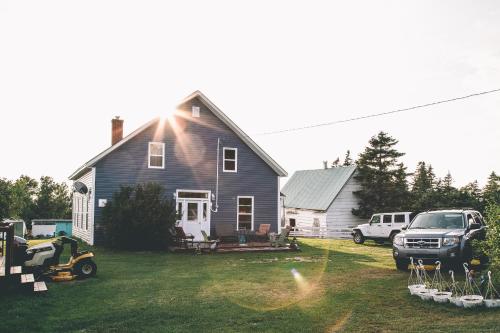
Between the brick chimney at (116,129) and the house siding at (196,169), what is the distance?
2.55 metres

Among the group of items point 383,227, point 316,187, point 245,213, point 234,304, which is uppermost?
point 316,187

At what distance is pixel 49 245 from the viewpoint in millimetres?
11062

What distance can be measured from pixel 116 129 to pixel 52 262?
1409 centimetres

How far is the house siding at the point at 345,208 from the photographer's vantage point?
3700 cm

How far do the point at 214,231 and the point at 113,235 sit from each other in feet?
19.6

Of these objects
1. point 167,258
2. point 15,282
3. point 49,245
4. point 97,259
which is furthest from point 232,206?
point 15,282

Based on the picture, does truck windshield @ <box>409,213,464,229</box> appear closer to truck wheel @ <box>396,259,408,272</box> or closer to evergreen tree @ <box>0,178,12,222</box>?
truck wheel @ <box>396,259,408,272</box>

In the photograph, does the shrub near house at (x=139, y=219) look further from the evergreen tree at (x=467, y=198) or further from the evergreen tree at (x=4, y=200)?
the evergreen tree at (x=467, y=198)

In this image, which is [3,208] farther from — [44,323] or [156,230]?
[156,230]

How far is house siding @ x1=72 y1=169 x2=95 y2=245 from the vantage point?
21.0m

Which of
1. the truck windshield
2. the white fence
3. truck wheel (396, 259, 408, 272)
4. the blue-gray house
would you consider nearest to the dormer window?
the blue-gray house

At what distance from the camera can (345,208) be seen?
3778cm

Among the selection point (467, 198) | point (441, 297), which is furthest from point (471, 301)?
point (467, 198)

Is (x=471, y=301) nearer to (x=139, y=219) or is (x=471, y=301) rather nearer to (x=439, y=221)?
(x=439, y=221)
